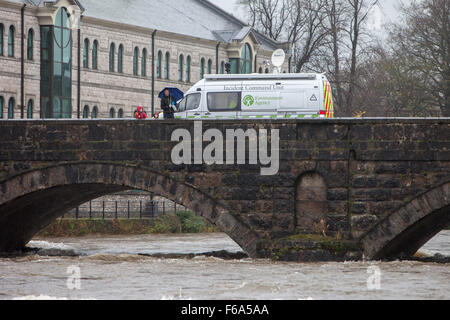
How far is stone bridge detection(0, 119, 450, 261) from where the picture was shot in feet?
102

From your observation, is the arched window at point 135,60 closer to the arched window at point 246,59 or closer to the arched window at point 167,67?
the arched window at point 167,67

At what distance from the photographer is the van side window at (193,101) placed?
39.2m

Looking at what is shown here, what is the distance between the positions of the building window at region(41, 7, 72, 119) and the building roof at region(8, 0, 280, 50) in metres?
1.80

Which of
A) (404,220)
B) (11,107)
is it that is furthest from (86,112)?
(404,220)

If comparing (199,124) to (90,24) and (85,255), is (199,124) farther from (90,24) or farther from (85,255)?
(90,24)

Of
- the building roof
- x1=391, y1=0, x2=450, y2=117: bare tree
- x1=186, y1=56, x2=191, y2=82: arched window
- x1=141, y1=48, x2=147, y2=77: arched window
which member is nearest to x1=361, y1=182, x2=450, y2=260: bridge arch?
x1=391, y1=0, x2=450, y2=117: bare tree

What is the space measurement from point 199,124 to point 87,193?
278 inches

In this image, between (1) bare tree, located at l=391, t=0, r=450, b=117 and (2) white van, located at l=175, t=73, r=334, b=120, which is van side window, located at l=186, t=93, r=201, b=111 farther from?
(1) bare tree, located at l=391, t=0, r=450, b=117

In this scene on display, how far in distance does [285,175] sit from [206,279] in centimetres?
404

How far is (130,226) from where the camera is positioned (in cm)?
5294

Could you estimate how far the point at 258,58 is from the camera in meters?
78.1

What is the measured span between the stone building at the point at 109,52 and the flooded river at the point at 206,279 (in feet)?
75.3

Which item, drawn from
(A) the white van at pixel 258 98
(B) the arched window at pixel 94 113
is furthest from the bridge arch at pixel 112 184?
→ (B) the arched window at pixel 94 113
